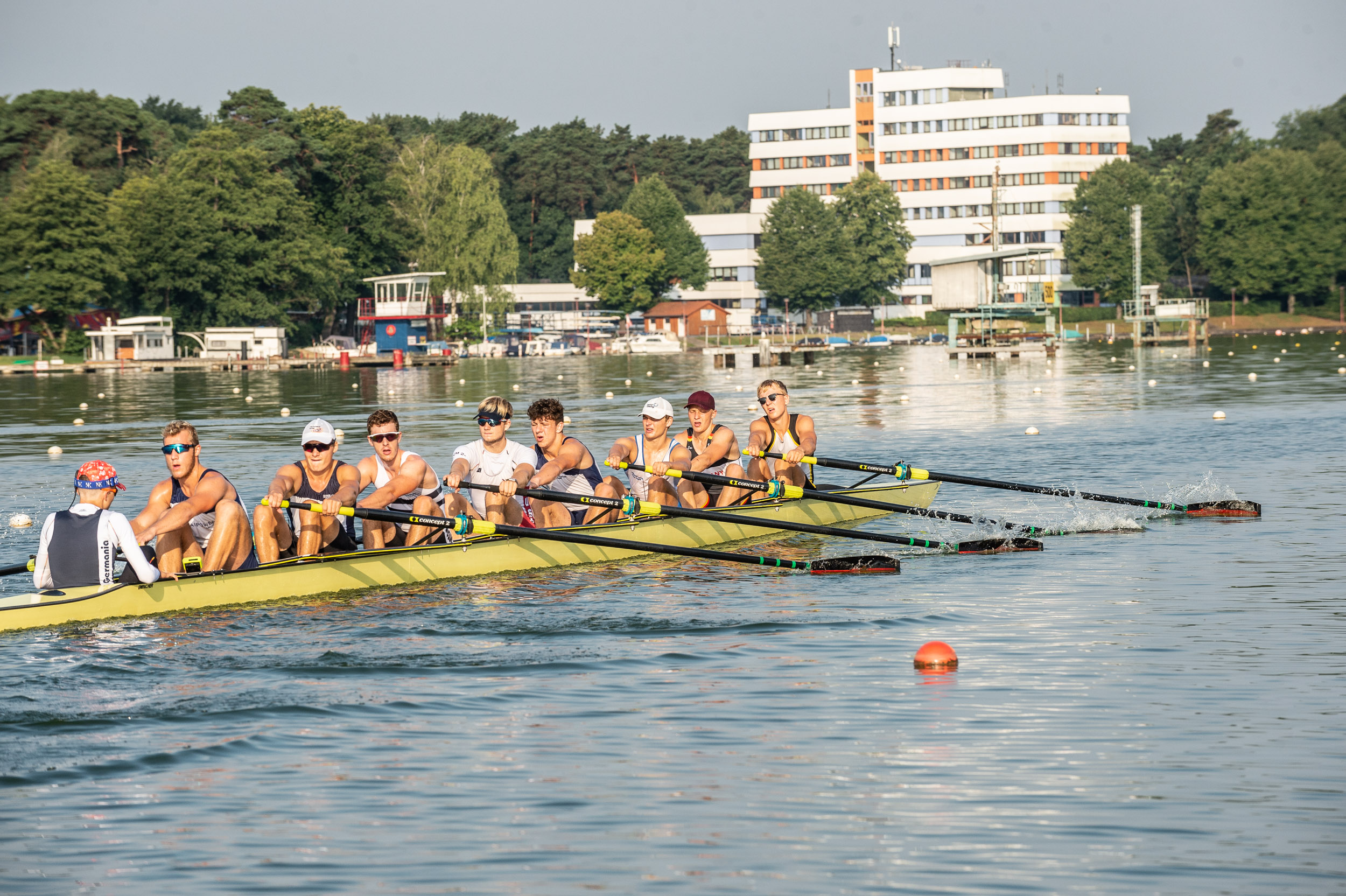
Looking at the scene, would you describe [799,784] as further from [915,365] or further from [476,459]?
[915,365]

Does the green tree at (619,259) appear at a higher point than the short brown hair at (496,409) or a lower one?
higher

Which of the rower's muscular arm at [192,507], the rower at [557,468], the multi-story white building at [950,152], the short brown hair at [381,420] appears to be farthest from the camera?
the multi-story white building at [950,152]

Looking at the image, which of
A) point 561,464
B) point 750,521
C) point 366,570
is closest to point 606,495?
point 561,464

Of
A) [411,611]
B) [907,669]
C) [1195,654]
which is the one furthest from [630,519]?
[1195,654]

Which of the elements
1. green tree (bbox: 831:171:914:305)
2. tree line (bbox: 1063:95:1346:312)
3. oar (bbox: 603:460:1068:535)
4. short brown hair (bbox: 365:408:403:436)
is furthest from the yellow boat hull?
green tree (bbox: 831:171:914:305)

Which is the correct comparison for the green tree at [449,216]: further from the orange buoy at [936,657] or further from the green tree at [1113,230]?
the orange buoy at [936,657]

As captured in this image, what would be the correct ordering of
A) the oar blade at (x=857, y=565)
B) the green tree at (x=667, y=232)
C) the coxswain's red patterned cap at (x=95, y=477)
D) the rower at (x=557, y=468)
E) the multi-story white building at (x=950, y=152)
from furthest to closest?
the multi-story white building at (x=950, y=152) → the green tree at (x=667, y=232) → the rower at (x=557, y=468) → the oar blade at (x=857, y=565) → the coxswain's red patterned cap at (x=95, y=477)

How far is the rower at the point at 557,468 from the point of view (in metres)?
14.1

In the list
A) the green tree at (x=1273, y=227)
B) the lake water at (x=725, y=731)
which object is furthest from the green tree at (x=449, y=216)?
the lake water at (x=725, y=731)

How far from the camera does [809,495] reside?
15469 mm

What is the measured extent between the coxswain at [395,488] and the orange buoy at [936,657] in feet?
15.9

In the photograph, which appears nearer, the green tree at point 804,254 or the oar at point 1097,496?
the oar at point 1097,496

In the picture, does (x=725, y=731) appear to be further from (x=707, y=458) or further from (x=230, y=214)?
(x=230, y=214)

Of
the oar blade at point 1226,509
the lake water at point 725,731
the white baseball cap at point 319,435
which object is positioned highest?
the white baseball cap at point 319,435
